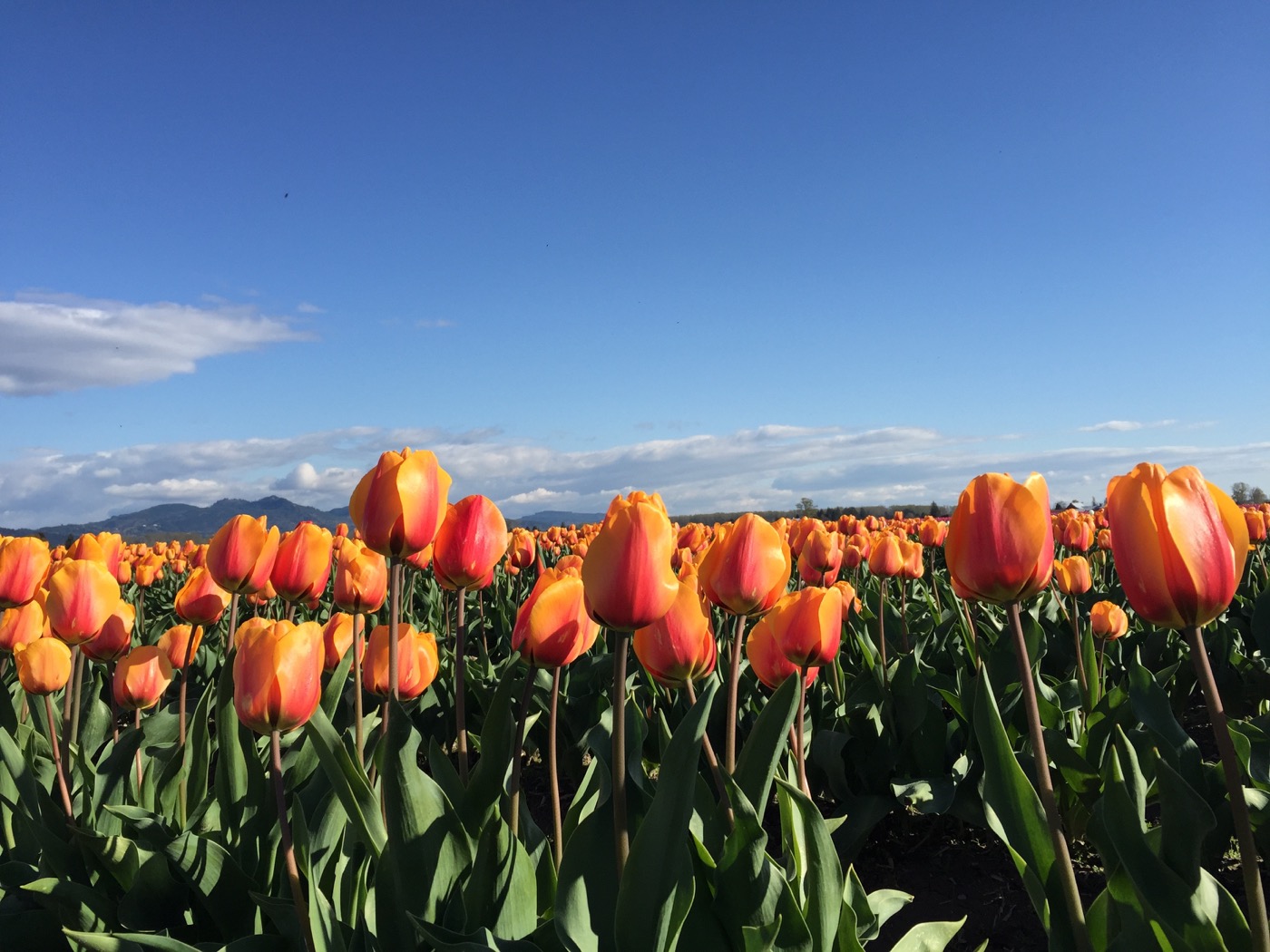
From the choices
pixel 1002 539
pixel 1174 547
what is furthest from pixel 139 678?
pixel 1174 547

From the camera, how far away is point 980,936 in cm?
314

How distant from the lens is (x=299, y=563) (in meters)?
2.86

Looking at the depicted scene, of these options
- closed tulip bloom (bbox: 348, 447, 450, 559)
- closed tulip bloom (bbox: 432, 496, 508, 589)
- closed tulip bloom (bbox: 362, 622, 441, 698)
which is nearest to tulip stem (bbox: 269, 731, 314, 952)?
closed tulip bloom (bbox: 348, 447, 450, 559)

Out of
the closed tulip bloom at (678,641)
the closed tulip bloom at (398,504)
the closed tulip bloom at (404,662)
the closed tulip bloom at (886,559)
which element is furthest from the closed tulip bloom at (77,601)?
the closed tulip bloom at (886,559)

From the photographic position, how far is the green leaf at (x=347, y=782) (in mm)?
1756

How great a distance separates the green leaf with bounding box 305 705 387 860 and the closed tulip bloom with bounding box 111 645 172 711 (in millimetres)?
1506

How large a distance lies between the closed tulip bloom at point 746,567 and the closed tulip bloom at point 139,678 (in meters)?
2.17

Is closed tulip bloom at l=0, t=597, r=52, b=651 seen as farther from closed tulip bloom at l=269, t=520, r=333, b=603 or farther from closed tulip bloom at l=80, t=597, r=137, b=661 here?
closed tulip bloom at l=269, t=520, r=333, b=603

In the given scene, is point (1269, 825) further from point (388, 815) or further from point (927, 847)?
point (388, 815)

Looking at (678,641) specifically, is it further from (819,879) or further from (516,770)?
(819,879)

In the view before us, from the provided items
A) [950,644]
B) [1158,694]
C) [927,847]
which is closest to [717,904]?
[1158,694]

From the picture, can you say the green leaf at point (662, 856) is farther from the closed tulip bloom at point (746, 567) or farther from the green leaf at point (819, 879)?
the closed tulip bloom at point (746, 567)

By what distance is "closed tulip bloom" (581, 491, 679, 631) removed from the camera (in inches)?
68.5

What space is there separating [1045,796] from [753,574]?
0.81 m
